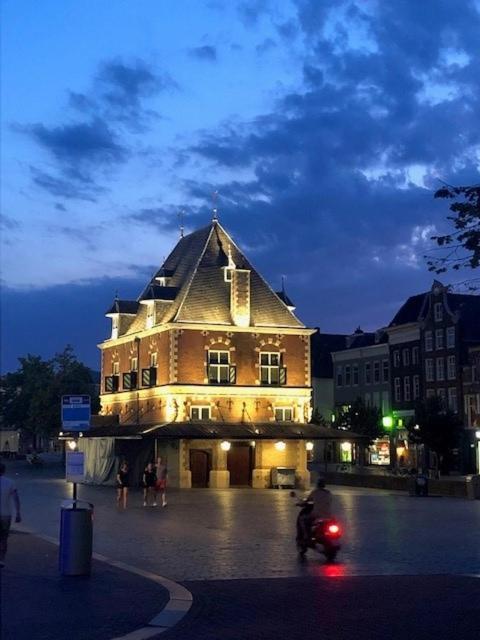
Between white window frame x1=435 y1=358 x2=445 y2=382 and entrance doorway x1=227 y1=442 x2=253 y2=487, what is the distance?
2430cm

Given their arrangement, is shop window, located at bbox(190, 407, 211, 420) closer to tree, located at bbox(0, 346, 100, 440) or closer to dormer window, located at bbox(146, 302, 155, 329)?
dormer window, located at bbox(146, 302, 155, 329)

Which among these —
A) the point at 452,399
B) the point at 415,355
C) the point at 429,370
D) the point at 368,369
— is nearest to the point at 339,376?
the point at 368,369

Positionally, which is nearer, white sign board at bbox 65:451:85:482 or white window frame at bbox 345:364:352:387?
white sign board at bbox 65:451:85:482

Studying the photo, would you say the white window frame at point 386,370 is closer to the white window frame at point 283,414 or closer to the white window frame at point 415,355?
the white window frame at point 415,355

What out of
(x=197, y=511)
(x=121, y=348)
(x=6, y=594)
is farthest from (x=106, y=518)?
(x=121, y=348)

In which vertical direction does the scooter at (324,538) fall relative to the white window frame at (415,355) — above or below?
below

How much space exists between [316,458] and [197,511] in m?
59.4

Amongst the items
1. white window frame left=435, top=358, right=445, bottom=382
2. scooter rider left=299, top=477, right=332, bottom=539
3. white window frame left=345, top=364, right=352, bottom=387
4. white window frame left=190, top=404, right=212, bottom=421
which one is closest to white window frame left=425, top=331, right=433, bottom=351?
white window frame left=435, top=358, right=445, bottom=382

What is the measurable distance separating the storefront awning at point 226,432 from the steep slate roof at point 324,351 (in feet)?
125

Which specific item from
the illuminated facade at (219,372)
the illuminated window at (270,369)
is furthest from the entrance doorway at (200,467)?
the illuminated window at (270,369)

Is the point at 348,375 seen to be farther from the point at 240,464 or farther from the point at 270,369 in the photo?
the point at 240,464

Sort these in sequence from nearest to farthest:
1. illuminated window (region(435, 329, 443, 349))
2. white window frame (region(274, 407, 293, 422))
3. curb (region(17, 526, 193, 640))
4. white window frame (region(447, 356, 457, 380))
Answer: curb (region(17, 526, 193, 640))
white window frame (region(274, 407, 293, 422))
white window frame (region(447, 356, 457, 380))
illuminated window (region(435, 329, 443, 349))

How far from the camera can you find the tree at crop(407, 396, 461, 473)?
65.0 metres

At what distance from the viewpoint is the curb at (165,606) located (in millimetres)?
10012
